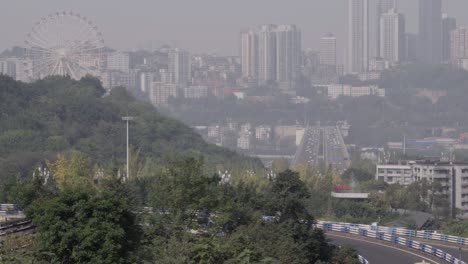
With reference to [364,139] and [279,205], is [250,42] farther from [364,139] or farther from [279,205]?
[279,205]

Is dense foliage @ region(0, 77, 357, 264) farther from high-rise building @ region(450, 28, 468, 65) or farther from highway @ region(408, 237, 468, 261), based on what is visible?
high-rise building @ region(450, 28, 468, 65)

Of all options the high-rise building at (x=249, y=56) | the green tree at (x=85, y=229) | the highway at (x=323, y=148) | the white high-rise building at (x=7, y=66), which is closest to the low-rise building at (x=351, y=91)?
the high-rise building at (x=249, y=56)

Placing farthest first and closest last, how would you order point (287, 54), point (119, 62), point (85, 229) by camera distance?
point (287, 54)
point (119, 62)
point (85, 229)

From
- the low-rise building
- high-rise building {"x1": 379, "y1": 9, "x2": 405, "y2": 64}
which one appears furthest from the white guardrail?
high-rise building {"x1": 379, "y1": 9, "x2": 405, "y2": 64}

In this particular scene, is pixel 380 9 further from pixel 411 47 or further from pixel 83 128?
pixel 83 128

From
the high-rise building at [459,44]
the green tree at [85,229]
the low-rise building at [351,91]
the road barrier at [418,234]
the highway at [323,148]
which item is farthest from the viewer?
the high-rise building at [459,44]

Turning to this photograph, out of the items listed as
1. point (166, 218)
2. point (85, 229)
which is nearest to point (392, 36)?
point (166, 218)

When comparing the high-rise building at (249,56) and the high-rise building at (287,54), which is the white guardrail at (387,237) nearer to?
the high-rise building at (287,54)
